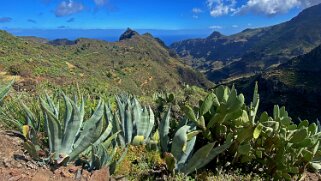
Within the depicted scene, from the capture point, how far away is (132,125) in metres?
4.89

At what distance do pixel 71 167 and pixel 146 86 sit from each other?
81.9 m

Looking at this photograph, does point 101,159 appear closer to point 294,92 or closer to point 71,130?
point 71,130

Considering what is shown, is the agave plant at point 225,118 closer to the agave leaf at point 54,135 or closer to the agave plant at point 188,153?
the agave plant at point 188,153

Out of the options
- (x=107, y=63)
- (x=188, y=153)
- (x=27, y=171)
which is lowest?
(x=107, y=63)

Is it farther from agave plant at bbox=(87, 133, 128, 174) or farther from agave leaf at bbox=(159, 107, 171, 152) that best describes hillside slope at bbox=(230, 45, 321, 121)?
agave plant at bbox=(87, 133, 128, 174)

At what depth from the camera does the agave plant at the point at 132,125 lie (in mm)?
4730

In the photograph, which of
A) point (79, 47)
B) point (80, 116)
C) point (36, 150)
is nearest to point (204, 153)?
point (80, 116)

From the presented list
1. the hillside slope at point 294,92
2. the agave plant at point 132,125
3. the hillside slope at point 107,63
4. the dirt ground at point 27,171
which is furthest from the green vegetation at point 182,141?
the hillside slope at point 294,92

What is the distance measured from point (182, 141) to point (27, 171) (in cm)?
156

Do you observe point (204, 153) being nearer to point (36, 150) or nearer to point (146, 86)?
point (36, 150)

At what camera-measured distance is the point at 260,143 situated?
479 centimetres

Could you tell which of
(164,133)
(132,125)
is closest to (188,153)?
(164,133)

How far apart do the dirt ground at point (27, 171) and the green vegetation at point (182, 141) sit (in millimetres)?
122

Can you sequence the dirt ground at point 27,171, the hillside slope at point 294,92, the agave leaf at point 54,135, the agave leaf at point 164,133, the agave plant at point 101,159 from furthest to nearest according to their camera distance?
the hillside slope at point 294,92 → the agave leaf at point 164,133 → the agave leaf at point 54,135 → the agave plant at point 101,159 → the dirt ground at point 27,171
